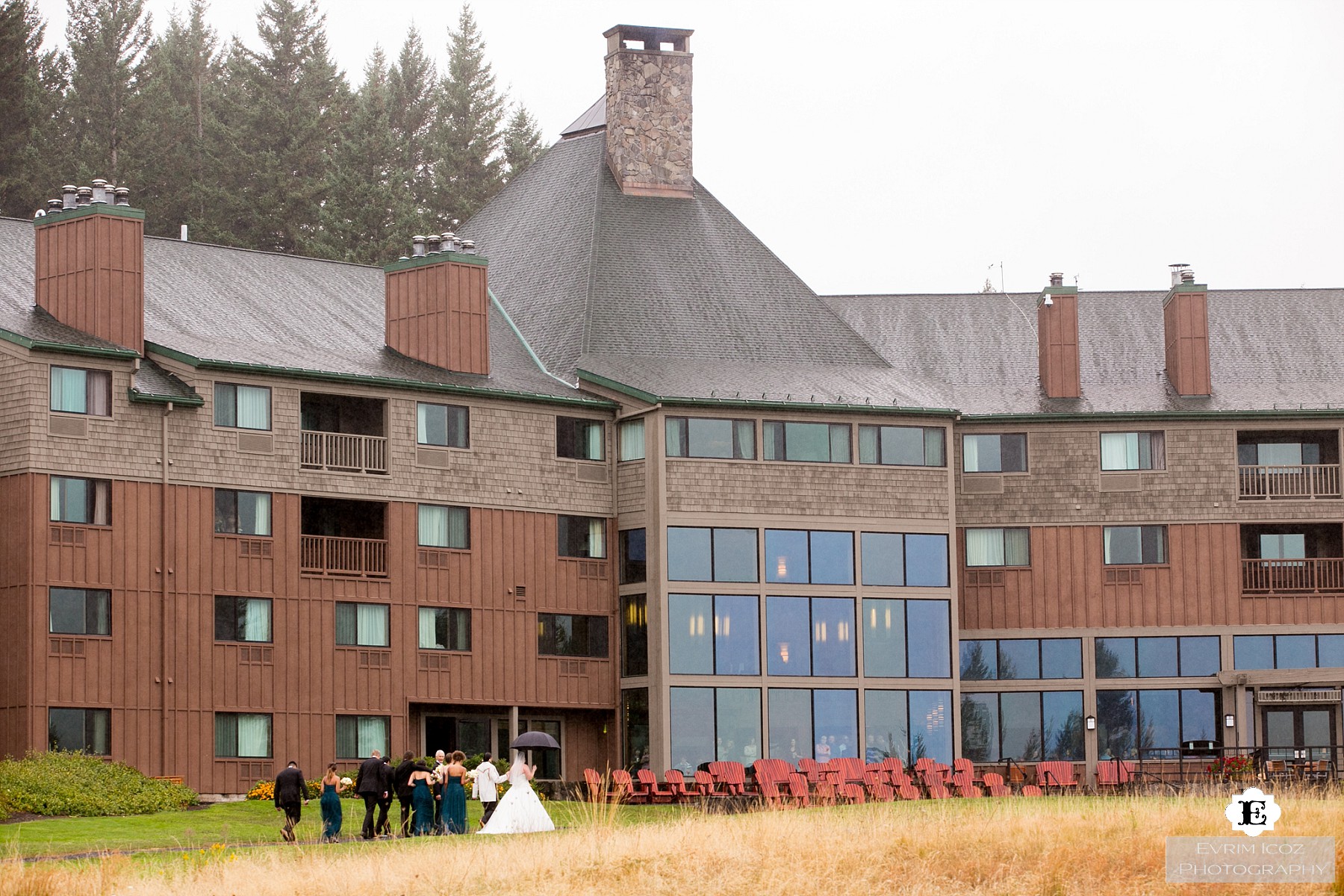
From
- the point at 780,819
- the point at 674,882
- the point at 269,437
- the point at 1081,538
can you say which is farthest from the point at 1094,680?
the point at 674,882

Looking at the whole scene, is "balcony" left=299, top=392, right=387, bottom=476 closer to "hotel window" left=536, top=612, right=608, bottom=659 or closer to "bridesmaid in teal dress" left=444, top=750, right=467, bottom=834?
"hotel window" left=536, top=612, right=608, bottom=659

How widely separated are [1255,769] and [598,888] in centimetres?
2397

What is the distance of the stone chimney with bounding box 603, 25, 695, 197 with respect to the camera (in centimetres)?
5769

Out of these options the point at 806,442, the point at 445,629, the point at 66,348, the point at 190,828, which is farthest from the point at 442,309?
the point at 190,828

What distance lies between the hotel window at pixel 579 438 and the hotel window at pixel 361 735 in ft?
23.6

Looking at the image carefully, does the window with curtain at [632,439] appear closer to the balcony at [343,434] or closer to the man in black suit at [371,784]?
the balcony at [343,434]

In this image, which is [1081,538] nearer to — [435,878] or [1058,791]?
[1058,791]

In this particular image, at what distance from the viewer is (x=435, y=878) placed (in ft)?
90.3

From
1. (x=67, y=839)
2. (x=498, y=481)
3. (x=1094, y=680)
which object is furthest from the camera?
(x=1094, y=680)

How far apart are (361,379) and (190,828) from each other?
41.3 feet

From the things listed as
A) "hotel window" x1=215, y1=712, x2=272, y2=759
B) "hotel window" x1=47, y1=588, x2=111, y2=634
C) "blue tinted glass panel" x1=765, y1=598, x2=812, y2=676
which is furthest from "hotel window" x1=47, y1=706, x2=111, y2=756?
"blue tinted glass panel" x1=765, y1=598, x2=812, y2=676

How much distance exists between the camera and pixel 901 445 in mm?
51781

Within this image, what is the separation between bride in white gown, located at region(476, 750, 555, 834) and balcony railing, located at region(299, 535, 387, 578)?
12.9 m

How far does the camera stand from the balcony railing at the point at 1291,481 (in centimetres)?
5444
